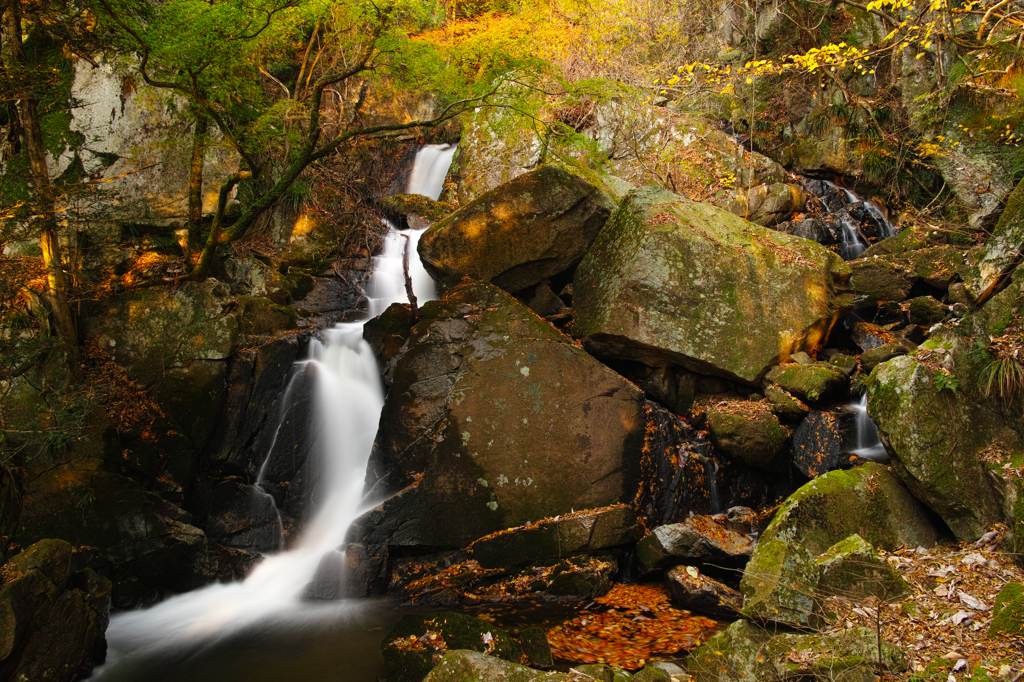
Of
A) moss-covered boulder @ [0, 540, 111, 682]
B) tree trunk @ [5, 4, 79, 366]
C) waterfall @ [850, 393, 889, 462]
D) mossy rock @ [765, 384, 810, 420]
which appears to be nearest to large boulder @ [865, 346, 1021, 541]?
waterfall @ [850, 393, 889, 462]

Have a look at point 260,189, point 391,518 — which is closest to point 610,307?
point 391,518

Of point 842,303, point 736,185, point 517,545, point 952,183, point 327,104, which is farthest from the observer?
point 327,104

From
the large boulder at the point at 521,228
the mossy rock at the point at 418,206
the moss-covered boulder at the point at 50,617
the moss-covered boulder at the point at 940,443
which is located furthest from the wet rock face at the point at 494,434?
the mossy rock at the point at 418,206

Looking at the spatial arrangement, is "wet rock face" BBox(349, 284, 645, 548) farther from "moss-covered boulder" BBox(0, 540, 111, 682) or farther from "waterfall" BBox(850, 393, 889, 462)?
"waterfall" BBox(850, 393, 889, 462)

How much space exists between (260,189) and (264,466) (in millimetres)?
6205

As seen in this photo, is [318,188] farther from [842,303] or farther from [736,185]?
[842,303]

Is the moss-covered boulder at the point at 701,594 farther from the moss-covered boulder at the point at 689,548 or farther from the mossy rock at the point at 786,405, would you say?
the mossy rock at the point at 786,405

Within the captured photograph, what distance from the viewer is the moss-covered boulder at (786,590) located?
13.1ft

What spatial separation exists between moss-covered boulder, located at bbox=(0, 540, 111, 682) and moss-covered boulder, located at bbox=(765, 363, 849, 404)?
805 cm

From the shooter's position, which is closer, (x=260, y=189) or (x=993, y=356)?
(x=993, y=356)

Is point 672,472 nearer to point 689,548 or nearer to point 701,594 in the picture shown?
point 689,548

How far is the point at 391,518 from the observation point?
6.46 meters

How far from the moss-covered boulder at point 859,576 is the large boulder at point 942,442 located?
1684mm

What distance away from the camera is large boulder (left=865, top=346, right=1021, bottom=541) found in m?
4.97
